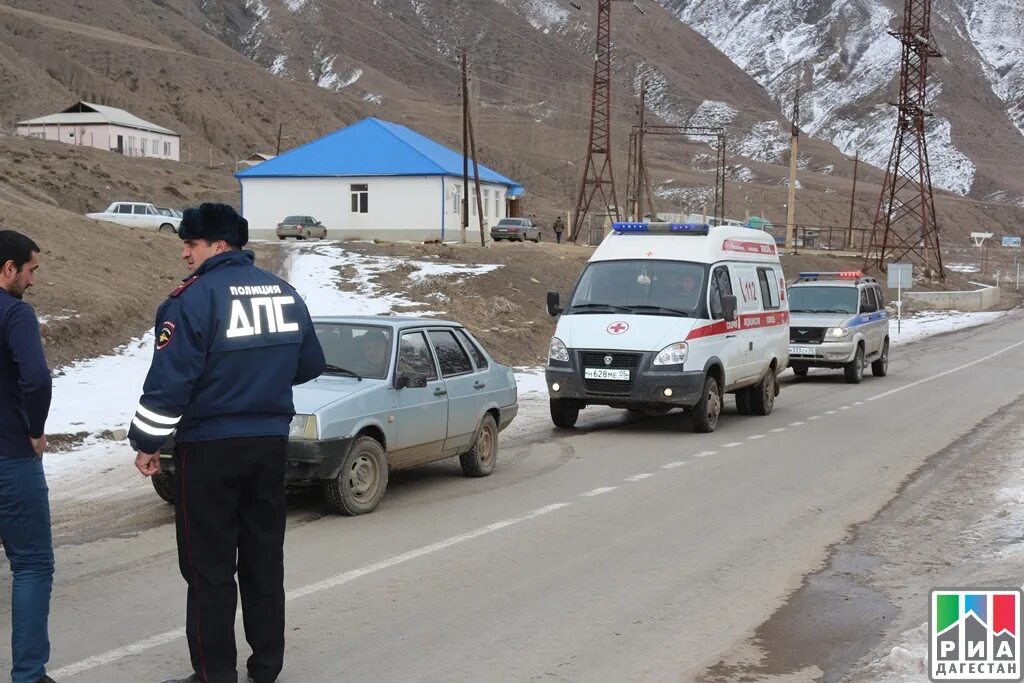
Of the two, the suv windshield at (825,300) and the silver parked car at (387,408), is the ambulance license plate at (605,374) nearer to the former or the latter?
the silver parked car at (387,408)

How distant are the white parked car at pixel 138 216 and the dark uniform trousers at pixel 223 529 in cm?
4782

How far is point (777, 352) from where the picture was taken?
754 inches

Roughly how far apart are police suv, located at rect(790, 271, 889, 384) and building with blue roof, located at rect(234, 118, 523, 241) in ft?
115

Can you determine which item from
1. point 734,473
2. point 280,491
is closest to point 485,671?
point 280,491

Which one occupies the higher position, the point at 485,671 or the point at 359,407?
the point at 359,407

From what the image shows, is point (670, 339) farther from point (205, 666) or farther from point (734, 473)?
point (205, 666)

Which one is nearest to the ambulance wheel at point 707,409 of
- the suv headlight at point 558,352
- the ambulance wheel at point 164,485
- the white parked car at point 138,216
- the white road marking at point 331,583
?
the suv headlight at point 558,352

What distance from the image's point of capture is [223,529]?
5461mm

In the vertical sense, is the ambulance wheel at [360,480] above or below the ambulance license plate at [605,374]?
below

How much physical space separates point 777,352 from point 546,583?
11945 millimetres

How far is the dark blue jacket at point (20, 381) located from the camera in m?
5.57

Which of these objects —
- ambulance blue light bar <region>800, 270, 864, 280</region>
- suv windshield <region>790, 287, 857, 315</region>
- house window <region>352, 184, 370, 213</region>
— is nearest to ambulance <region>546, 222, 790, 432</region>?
suv windshield <region>790, 287, 857, 315</region>

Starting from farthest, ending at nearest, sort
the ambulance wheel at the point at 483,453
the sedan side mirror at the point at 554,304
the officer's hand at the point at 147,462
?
the sedan side mirror at the point at 554,304 → the ambulance wheel at the point at 483,453 → the officer's hand at the point at 147,462

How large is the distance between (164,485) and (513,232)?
53862mm
